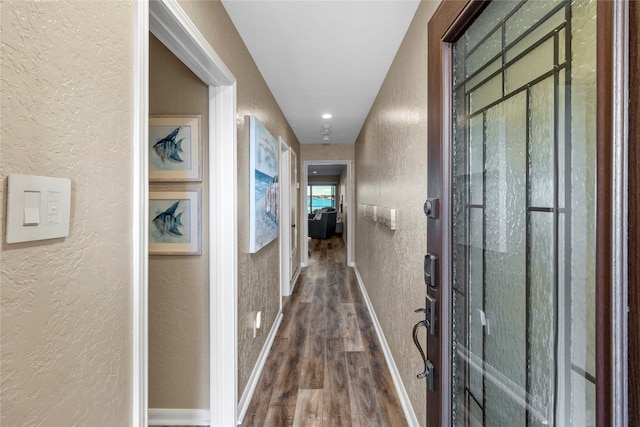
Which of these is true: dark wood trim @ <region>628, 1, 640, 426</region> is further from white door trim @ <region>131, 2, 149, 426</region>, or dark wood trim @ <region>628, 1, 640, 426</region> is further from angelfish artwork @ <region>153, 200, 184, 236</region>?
angelfish artwork @ <region>153, 200, 184, 236</region>

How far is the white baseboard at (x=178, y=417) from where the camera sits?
5.93 ft

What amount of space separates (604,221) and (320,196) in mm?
14214

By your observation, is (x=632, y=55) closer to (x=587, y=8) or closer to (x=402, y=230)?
(x=587, y=8)

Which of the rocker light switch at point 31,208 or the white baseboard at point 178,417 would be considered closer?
the rocker light switch at point 31,208

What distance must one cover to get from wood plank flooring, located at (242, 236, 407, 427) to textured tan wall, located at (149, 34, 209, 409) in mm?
473

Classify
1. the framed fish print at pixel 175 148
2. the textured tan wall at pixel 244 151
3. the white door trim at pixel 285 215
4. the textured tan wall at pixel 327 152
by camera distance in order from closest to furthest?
the textured tan wall at pixel 244 151, the framed fish print at pixel 175 148, the white door trim at pixel 285 215, the textured tan wall at pixel 327 152

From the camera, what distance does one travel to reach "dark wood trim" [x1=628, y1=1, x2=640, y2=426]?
39 cm

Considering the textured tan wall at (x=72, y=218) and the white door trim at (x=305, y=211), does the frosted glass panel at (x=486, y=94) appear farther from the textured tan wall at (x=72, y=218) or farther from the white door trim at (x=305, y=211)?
the white door trim at (x=305, y=211)

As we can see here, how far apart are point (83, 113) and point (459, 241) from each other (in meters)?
1.04

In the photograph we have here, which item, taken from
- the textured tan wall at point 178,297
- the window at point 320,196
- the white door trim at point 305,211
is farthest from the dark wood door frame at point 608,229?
Answer: the window at point 320,196

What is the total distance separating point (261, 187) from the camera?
88.7 inches

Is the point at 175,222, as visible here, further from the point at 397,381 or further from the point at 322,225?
the point at 322,225

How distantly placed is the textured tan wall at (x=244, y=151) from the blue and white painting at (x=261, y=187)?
0.04 m

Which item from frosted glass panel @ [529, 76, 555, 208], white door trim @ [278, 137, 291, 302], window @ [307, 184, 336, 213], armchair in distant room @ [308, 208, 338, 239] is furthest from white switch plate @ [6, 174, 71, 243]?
window @ [307, 184, 336, 213]
